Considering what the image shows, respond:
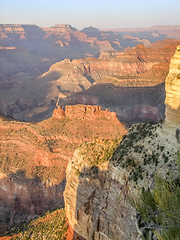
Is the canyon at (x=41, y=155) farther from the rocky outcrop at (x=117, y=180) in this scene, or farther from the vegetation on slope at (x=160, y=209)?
the vegetation on slope at (x=160, y=209)

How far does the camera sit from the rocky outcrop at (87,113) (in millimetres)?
44125

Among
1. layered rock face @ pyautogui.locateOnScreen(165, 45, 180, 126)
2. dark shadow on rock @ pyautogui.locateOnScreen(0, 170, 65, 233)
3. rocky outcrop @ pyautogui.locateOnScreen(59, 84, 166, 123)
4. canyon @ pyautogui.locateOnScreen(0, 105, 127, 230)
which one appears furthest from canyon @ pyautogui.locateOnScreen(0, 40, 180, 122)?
layered rock face @ pyautogui.locateOnScreen(165, 45, 180, 126)

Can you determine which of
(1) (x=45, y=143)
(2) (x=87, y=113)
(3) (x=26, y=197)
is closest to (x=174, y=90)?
(1) (x=45, y=143)

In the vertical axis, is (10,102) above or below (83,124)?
below

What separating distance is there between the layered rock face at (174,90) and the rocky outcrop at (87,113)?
96.6 feet

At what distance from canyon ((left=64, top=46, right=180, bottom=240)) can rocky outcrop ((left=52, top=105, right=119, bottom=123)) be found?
2334 centimetres

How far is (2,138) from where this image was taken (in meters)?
47.0

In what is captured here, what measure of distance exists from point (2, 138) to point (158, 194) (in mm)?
40016

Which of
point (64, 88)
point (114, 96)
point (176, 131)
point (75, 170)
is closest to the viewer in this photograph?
point (176, 131)

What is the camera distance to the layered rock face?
44.6 ft

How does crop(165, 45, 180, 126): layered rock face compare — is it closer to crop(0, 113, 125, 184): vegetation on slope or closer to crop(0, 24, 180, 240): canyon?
crop(0, 24, 180, 240): canyon

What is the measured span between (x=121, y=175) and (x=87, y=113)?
1191 inches

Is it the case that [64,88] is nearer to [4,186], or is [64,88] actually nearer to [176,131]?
[4,186]

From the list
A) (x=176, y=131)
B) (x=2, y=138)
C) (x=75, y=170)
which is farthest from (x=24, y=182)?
(x=176, y=131)
